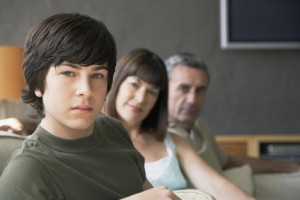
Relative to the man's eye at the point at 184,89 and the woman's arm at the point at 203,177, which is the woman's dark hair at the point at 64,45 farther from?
the man's eye at the point at 184,89

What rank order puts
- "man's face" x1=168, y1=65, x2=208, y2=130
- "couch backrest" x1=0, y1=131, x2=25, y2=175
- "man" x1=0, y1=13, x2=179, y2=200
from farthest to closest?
"man's face" x1=168, y1=65, x2=208, y2=130 → "couch backrest" x1=0, y1=131, x2=25, y2=175 → "man" x1=0, y1=13, x2=179, y2=200

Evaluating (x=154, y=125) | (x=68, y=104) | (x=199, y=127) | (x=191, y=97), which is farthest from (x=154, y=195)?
(x=191, y=97)

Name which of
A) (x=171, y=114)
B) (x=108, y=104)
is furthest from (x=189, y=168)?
(x=171, y=114)

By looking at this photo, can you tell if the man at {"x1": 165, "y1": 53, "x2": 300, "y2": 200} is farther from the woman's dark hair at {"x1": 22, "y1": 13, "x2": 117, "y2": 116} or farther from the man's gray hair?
the woman's dark hair at {"x1": 22, "y1": 13, "x2": 117, "y2": 116}

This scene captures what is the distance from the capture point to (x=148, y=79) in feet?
7.32

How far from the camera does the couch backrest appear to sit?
5.01 ft

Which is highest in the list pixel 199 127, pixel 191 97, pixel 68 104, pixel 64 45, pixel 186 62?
pixel 64 45

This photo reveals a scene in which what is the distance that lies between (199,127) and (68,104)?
1782 mm

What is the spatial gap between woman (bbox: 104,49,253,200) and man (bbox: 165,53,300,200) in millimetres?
385

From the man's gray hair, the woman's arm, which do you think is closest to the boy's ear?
the woman's arm

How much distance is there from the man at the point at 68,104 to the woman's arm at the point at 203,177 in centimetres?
94

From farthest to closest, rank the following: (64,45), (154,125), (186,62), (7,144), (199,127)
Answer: (186,62)
(199,127)
(154,125)
(7,144)
(64,45)

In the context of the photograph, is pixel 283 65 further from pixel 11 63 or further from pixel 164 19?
pixel 11 63

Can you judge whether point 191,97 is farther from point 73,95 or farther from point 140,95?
point 73,95
